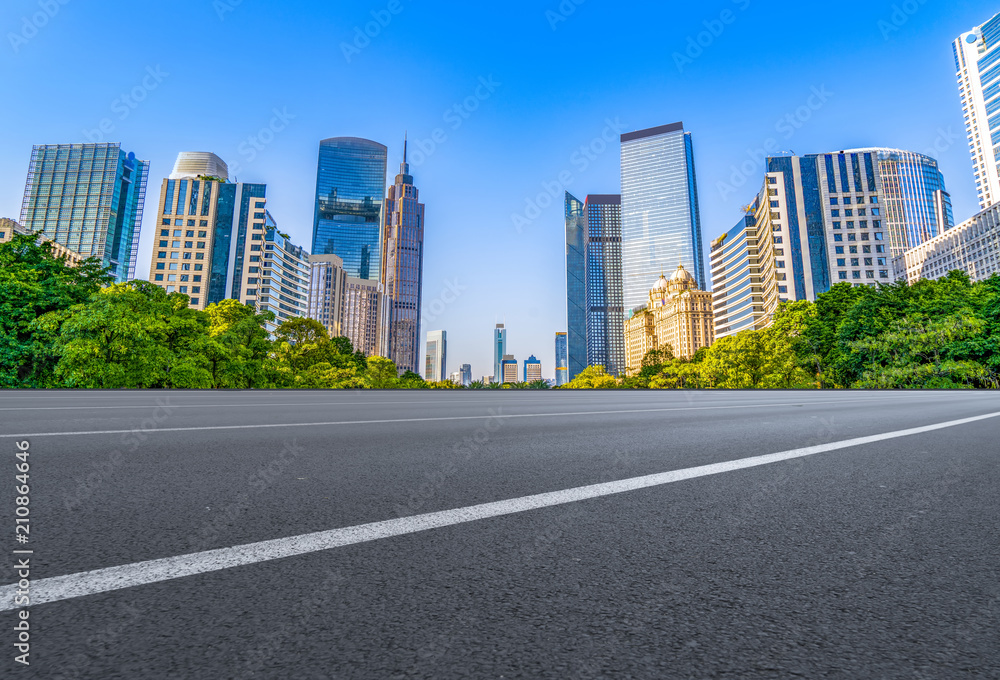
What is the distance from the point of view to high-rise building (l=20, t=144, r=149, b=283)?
168 metres

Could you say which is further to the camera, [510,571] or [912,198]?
[912,198]

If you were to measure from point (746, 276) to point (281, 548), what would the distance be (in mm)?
135839

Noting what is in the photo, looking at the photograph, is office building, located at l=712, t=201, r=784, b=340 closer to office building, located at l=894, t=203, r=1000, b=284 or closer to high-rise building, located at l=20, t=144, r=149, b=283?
office building, located at l=894, t=203, r=1000, b=284

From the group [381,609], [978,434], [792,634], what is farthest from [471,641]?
[978,434]

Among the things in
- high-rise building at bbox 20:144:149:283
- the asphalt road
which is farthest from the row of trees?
high-rise building at bbox 20:144:149:283

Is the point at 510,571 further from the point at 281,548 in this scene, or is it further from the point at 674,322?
the point at 674,322

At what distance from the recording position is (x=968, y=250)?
360ft

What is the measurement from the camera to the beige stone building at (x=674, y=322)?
157375 millimetres

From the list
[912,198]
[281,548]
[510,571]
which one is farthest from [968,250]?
[281,548]

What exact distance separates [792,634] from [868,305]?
161ft

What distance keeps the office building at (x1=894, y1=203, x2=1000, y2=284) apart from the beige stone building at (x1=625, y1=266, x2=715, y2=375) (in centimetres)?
5257

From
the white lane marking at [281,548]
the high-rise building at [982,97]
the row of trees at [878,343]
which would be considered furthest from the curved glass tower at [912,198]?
the white lane marking at [281,548]

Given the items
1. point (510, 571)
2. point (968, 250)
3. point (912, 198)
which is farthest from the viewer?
point (912, 198)

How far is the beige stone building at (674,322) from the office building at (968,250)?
52571 mm
